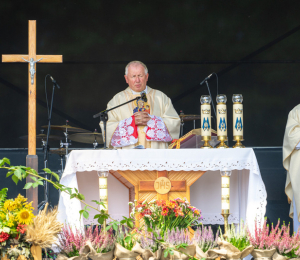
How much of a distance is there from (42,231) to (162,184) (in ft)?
4.57

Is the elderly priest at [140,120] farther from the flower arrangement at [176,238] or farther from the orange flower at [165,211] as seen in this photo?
the flower arrangement at [176,238]

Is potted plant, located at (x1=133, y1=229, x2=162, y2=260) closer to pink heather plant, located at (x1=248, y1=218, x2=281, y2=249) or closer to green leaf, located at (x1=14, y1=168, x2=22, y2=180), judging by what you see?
pink heather plant, located at (x1=248, y1=218, x2=281, y2=249)

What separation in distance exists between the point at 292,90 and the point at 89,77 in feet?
11.3

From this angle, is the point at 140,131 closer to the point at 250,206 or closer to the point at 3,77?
the point at 250,206

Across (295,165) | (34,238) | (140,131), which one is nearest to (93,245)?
(34,238)

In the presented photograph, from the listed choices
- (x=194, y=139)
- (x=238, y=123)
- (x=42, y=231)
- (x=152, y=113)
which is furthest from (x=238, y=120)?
(x=42, y=231)

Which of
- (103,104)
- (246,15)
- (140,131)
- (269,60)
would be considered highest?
(246,15)

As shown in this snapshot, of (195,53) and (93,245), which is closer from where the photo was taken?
(93,245)

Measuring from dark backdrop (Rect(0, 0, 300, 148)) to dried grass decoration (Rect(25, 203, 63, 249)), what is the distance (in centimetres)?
495

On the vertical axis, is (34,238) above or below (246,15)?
below

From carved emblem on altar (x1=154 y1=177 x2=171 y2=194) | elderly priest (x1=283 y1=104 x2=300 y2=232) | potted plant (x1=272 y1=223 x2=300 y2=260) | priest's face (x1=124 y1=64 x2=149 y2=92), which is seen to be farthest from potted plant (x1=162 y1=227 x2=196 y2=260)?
priest's face (x1=124 y1=64 x2=149 y2=92)

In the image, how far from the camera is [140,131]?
17.5 feet

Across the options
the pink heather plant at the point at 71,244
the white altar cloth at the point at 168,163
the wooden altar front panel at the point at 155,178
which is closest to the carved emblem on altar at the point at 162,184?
the wooden altar front panel at the point at 155,178

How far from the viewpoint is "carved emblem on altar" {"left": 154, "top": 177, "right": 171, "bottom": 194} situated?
4.41 metres
